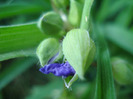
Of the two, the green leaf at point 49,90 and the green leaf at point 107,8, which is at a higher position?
the green leaf at point 107,8

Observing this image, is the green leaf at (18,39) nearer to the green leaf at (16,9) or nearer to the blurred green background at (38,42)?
the blurred green background at (38,42)

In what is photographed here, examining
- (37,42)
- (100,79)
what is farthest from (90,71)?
(100,79)

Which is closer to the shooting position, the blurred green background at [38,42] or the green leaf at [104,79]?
the green leaf at [104,79]

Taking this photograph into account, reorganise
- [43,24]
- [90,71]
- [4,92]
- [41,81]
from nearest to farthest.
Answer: [43,24]
[90,71]
[4,92]
[41,81]

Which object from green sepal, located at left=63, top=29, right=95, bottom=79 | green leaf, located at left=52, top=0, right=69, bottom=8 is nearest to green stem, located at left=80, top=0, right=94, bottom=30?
green sepal, located at left=63, top=29, right=95, bottom=79

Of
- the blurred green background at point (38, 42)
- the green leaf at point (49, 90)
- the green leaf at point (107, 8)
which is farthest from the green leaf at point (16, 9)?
the green leaf at point (49, 90)

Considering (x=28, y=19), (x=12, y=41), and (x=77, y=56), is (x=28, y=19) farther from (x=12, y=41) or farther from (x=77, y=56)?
(x=77, y=56)
